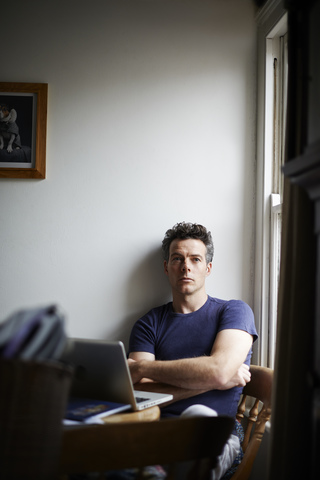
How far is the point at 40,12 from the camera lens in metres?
2.69

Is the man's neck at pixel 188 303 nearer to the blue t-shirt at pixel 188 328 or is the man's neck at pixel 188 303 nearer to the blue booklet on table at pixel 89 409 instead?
the blue t-shirt at pixel 188 328

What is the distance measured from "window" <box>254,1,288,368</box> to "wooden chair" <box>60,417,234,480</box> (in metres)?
1.47

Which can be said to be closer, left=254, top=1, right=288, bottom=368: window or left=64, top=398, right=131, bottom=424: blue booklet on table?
left=64, top=398, right=131, bottom=424: blue booklet on table

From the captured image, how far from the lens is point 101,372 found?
1535 millimetres

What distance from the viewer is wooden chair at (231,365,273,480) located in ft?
6.49

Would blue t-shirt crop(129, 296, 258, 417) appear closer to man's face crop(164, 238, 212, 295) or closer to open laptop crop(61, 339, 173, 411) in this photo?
man's face crop(164, 238, 212, 295)

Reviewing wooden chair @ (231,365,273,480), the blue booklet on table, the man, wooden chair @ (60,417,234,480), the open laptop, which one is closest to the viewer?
wooden chair @ (60,417,234,480)

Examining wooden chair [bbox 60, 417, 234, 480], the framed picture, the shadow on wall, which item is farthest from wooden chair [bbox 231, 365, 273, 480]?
the framed picture

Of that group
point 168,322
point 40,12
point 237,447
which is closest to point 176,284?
point 168,322

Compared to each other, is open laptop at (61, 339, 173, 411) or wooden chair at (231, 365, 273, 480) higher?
open laptop at (61, 339, 173, 411)

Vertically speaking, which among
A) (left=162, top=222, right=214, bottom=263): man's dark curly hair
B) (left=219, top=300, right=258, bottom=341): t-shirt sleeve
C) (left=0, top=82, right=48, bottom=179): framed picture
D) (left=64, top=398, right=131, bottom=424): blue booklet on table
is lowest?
(left=64, top=398, right=131, bottom=424): blue booklet on table

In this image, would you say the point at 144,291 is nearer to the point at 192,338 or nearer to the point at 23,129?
the point at 192,338

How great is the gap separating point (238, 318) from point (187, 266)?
13.8 inches

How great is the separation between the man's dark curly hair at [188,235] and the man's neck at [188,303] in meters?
0.20
